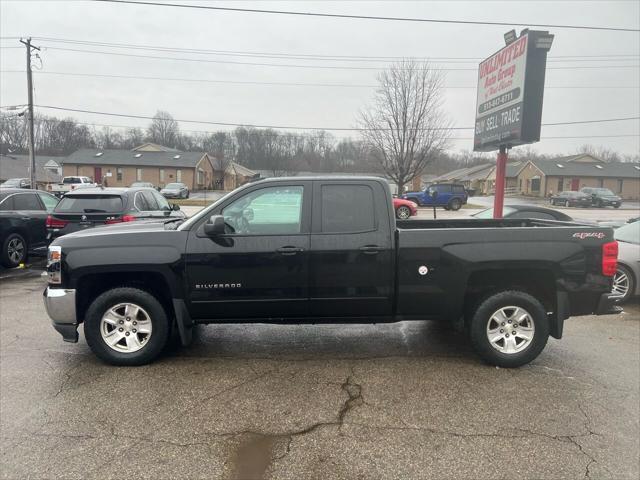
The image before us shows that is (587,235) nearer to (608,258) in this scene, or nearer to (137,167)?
(608,258)

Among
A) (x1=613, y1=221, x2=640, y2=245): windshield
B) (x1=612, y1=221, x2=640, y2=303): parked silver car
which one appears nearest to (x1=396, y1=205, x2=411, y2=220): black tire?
(x1=613, y1=221, x2=640, y2=245): windshield

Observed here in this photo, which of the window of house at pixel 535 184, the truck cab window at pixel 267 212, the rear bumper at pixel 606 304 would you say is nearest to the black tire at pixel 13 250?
the truck cab window at pixel 267 212

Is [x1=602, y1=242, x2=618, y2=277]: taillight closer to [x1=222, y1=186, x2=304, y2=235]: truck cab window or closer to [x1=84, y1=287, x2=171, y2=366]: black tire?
[x1=222, y1=186, x2=304, y2=235]: truck cab window

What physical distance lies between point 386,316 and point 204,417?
197 cm

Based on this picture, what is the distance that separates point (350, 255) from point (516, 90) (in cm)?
1002

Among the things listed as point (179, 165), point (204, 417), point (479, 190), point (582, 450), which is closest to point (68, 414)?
point (204, 417)

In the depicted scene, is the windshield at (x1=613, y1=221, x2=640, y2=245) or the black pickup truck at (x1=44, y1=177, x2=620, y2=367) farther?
the windshield at (x1=613, y1=221, x2=640, y2=245)

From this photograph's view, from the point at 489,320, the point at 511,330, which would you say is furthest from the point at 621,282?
the point at 489,320

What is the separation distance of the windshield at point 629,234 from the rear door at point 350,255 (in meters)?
5.36

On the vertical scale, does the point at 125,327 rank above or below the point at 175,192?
below

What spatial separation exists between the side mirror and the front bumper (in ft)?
4.73

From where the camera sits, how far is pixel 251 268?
Answer: 14.4ft

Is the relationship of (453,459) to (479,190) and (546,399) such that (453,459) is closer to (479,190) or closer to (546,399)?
(546,399)

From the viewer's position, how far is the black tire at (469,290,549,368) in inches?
177
